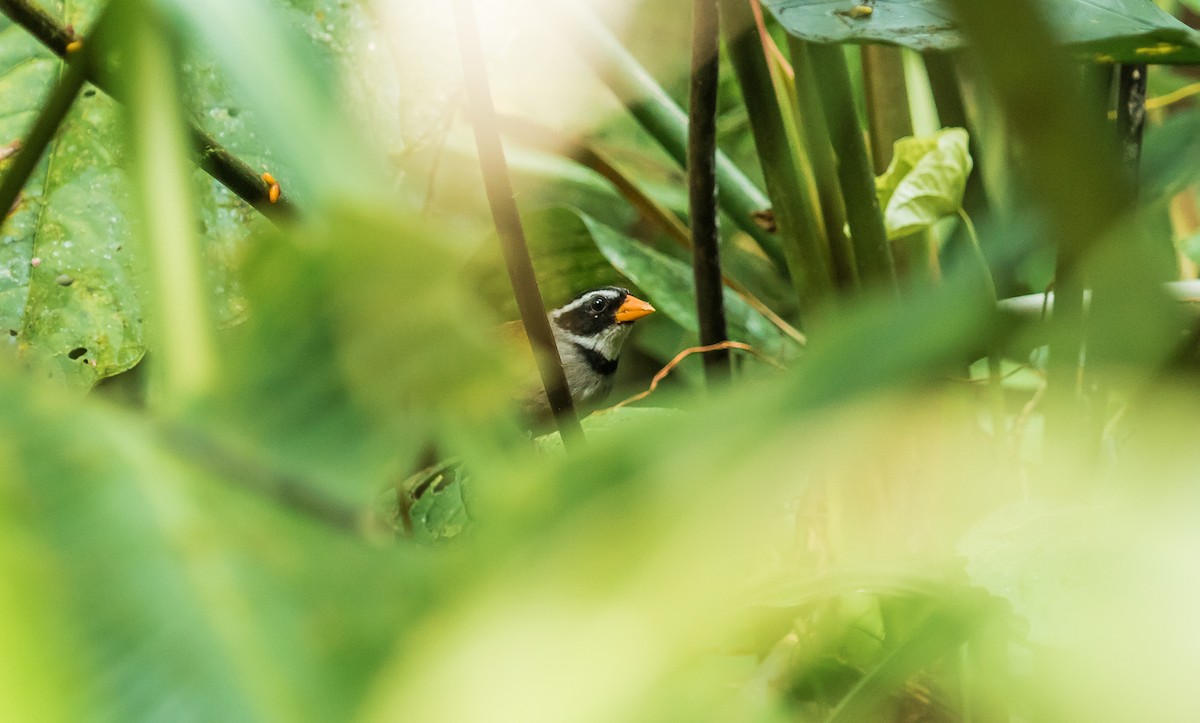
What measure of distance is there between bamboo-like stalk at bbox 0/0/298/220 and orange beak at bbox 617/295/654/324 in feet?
5.00

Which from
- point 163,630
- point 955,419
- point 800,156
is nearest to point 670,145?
point 800,156

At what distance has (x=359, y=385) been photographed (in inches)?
8.2

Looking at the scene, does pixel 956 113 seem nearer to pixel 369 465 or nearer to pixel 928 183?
pixel 928 183

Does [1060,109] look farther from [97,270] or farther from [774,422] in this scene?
[97,270]

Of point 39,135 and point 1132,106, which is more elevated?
point 39,135

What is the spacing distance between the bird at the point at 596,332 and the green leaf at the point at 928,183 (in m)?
1.11

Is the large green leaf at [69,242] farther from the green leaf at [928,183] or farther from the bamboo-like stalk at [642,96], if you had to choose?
the green leaf at [928,183]

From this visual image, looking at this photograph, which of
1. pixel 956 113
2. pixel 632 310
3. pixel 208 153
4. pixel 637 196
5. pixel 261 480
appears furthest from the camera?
pixel 632 310

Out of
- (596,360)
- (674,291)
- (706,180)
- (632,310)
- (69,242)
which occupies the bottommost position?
(596,360)

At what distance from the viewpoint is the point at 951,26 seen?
1.95 feet

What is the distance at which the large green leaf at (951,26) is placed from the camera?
1.92 ft

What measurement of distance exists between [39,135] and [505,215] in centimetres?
26

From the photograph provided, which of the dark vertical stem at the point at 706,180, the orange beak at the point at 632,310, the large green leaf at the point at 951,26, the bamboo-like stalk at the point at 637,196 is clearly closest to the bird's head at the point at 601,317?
the orange beak at the point at 632,310

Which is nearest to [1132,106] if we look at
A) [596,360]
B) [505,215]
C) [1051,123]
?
[505,215]
